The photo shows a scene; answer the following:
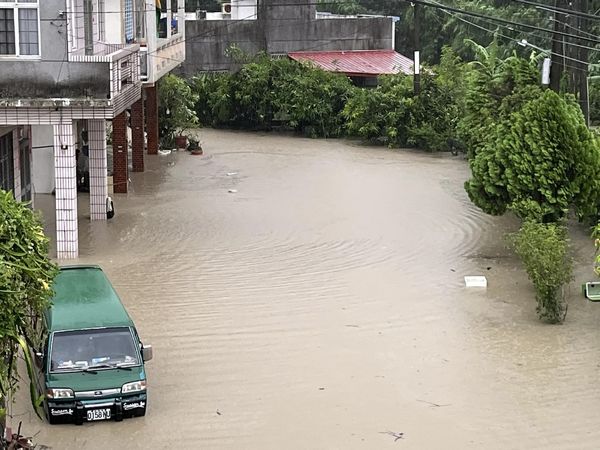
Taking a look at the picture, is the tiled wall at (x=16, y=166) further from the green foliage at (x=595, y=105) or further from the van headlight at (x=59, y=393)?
the green foliage at (x=595, y=105)

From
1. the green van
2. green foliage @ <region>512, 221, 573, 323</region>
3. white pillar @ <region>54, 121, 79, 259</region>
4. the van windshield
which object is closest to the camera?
the green van

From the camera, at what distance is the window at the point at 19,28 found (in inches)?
773

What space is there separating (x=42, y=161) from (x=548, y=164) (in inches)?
495

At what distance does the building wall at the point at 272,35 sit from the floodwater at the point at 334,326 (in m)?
17.8

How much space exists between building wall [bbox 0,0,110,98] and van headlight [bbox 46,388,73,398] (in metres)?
8.61

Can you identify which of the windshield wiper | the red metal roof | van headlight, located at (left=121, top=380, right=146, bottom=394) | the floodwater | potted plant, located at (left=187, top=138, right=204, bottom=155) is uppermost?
the red metal roof

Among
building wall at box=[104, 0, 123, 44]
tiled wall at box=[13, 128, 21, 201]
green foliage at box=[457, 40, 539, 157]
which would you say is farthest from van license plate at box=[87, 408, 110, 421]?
green foliage at box=[457, 40, 539, 157]

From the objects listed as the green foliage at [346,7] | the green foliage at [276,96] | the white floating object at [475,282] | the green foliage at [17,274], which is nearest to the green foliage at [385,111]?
the green foliage at [276,96]

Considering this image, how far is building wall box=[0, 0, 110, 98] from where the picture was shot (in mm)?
19656

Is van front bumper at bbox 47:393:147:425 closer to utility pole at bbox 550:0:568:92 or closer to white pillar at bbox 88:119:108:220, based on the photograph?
white pillar at bbox 88:119:108:220

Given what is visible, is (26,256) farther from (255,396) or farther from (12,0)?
(12,0)

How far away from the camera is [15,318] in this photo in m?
8.75

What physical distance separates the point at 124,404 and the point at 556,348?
6568 mm

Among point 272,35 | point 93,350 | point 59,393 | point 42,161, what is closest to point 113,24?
point 42,161
